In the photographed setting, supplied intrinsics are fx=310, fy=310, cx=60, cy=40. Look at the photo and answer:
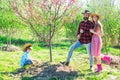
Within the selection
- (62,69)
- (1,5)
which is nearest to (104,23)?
(1,5)

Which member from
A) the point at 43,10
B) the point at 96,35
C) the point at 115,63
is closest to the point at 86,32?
the point at 96,35

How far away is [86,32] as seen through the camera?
955cm

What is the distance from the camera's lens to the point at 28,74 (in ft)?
30.9

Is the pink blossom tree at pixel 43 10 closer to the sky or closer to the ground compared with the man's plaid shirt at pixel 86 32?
closer to the sky

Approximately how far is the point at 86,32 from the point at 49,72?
1670mm

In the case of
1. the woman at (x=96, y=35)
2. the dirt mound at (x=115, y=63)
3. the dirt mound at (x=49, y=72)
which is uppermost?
the woman at (x=96, y=35)

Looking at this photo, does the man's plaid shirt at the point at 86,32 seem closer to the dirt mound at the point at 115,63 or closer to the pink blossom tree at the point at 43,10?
the pink blossom tree at the point at 43,10

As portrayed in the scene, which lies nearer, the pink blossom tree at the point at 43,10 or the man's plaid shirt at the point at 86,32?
A: the man's plaid shirt at the point at 86,32

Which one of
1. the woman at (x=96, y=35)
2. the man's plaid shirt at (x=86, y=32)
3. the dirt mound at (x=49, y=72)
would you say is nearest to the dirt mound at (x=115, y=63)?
the woman at (x=96, y=35)

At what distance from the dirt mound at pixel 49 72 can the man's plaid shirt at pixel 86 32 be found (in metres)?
0.99

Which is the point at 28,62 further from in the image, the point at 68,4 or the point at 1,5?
the point at 1,5

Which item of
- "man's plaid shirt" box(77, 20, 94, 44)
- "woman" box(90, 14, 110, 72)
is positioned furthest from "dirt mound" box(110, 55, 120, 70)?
"man's plaid shirt" box(77, 20, 94, 44)

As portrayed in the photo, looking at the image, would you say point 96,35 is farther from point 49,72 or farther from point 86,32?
point 49,72

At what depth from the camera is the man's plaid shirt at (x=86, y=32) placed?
9.48m
